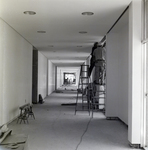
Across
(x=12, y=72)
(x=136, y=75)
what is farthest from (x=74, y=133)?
(x=12, y=72)

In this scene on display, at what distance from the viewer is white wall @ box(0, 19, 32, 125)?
5991 millimetres

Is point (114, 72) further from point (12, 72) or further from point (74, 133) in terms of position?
point (12, 72)

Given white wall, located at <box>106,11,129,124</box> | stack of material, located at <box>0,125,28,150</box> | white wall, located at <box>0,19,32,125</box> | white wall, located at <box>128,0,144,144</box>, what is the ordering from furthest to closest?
1. white wall, located at <box>106,11,129,124</box>
2. white wall, located at <box>0,19,32,125</box>
3. white wall, located at <box>128,0,144,144</box>
4. stack of material, located at <box>0,125,28,150</box>

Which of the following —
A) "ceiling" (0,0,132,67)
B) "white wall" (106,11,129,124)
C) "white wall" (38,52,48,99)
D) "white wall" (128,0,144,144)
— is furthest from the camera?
"white wall" (38,52,48,99)

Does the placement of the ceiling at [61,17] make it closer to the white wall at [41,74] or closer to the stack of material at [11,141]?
the stack of material at [11,141]

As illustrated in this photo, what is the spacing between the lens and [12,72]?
6.86 m

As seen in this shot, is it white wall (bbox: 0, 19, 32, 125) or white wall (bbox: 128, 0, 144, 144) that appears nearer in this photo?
white wall (bbox: 128, 0, 144, 144)

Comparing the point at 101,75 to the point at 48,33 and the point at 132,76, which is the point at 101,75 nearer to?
the point at 48,33

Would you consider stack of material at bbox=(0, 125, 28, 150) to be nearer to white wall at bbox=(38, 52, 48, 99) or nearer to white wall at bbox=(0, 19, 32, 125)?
white wall at bbox=(0, 19, 32, 125)

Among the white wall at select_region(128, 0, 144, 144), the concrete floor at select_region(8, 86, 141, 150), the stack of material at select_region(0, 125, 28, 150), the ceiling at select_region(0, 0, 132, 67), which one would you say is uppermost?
the ceiling at select_region(0, 0, 132, 67)

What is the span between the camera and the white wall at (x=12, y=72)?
599cm

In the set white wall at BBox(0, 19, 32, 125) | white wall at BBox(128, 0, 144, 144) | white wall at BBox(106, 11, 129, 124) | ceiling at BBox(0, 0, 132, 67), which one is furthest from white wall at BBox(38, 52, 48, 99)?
white wall at BBox(128, 0, 144, 144)

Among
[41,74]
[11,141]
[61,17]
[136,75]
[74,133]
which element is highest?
[61,17]

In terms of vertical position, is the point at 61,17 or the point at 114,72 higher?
the point at 61,17
